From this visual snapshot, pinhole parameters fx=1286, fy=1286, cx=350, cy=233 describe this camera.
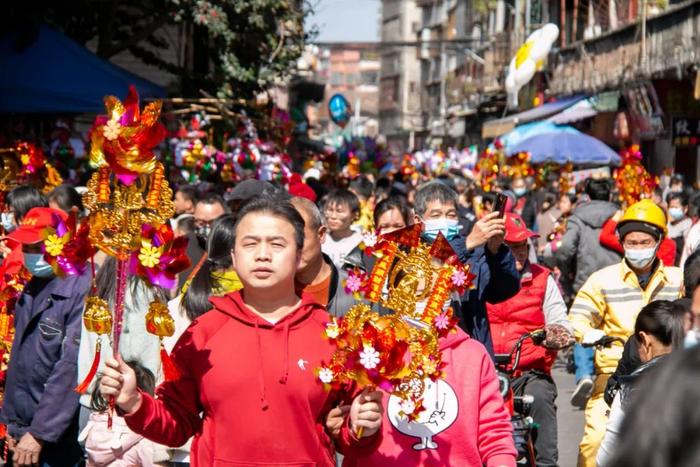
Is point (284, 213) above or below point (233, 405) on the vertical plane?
above

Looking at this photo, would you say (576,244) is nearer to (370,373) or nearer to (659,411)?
(370,373)

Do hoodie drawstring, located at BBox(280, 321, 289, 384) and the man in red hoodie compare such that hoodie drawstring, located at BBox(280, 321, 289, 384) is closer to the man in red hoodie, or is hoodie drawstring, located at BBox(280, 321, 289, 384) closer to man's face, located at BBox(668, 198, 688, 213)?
Answer: the man in red hoodie

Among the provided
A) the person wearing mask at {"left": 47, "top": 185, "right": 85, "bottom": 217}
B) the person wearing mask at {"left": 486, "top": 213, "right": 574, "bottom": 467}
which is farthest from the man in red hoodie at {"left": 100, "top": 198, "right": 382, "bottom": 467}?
the person wearing mask at {"left": 47, "top": 185, "right": 85, "bottom": 217}

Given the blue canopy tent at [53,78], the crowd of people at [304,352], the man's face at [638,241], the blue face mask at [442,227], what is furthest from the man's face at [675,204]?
the blue face mask at [442,227]

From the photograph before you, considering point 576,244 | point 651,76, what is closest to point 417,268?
point 576,244

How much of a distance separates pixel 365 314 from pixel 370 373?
0.72 feet

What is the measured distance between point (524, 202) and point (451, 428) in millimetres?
16731

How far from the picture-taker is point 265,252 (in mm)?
4078

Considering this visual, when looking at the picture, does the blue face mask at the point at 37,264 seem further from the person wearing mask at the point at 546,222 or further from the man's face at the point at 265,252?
the person wearing mask at the point at 546,222

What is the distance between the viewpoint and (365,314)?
12.7 ft

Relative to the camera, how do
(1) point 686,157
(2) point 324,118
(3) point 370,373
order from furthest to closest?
1. (2) point 324,118
2. (1) point 686,157
3. (3) point 370,373

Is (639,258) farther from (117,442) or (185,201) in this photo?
(185,201)

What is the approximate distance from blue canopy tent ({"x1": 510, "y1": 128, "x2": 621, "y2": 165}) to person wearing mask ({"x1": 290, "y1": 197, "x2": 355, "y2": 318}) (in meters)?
17.4

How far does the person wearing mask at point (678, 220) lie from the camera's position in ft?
45.2
